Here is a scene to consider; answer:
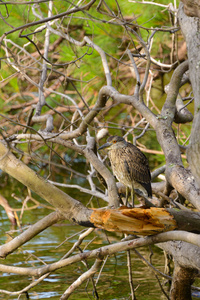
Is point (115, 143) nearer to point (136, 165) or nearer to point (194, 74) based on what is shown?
point (136, 165)

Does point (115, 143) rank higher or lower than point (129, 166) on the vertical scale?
higher

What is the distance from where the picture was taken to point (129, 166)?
10.2 ft

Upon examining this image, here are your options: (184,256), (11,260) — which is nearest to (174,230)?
(184,256)

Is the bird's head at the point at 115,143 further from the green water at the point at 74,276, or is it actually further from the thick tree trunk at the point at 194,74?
the thick tree trunk at the point at 194,74

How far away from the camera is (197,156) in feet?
5.52

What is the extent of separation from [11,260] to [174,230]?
2.56 m

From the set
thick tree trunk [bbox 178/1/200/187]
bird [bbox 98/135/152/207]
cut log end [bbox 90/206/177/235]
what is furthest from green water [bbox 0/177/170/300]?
thick tree trunk [bbox 178/1/200/187]

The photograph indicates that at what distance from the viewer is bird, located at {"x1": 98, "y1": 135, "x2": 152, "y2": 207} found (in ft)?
10.1

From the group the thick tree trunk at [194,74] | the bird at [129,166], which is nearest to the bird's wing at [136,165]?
the bird at [129,166]

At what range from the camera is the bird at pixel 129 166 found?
307 cm

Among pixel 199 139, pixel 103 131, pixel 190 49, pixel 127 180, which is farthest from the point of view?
pixel 103 131

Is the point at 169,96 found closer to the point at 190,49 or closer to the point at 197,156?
the point at 190,49

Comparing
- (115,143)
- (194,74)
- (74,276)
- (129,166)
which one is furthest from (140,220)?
(74,276)

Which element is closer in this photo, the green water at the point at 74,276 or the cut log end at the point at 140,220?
the cut log end at the point at 140,220
